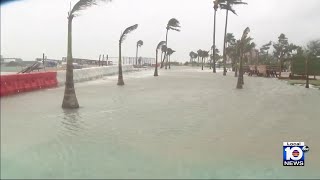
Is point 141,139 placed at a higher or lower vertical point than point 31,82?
lower

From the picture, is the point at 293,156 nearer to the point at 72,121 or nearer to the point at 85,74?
the point at 72,121

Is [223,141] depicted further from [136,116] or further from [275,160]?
[136,116]

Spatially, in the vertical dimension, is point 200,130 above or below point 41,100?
below

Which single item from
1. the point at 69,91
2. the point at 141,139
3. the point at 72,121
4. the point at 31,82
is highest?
the point at 31,82

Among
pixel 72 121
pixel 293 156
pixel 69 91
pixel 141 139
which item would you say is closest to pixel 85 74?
pixel 69 91

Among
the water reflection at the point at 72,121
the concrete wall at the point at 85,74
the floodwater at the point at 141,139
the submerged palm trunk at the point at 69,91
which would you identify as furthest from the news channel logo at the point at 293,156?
the concrete wall at the point at 85,74

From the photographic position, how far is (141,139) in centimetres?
858

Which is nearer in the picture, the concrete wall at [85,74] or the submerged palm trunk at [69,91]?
the submerged palm trunk at [69,91]

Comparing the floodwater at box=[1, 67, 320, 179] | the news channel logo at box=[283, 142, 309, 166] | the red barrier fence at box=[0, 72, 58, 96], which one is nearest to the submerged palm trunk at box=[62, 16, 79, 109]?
the floodwater at box=[1, 67, 320, 179]

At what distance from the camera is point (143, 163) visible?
6.68m

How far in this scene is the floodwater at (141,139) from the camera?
612cm

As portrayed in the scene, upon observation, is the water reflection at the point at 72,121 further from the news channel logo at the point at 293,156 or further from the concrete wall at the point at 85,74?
the news channel logo at the point at 293,156

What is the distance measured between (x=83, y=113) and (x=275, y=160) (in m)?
5.51

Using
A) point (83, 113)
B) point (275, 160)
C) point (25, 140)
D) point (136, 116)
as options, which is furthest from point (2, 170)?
point (136, 116)
